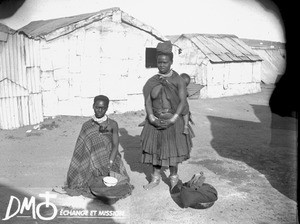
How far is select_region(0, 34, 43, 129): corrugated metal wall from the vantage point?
917 cm

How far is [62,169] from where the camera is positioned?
5848mm

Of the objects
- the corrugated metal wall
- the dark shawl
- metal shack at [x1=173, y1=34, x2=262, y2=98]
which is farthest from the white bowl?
metal shack at [x1=173, y1=34, x2=262, y2=98]

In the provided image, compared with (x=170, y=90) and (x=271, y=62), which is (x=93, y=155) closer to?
Result: (x=170, y=90)

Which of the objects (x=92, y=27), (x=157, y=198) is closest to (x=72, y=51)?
(x=92, y=27)

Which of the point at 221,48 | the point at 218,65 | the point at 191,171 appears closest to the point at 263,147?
the point at 191,171

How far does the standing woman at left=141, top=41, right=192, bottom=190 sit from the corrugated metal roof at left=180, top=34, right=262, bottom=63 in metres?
12.7

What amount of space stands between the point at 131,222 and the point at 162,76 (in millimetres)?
2054

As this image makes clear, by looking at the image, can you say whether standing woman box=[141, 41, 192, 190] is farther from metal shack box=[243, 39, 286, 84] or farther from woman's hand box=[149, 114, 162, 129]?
metal shack box=[243, 39, 286, 84]

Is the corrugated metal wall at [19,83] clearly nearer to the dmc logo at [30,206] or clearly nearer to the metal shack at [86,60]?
the metal shack at [86,60]

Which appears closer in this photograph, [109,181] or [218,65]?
[109,181]

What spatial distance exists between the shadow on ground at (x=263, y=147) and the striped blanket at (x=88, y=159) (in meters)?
2.30

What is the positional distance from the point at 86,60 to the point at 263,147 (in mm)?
6224

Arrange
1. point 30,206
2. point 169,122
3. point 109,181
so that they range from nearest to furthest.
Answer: point 30,206 → point 109,181 → point 169,122

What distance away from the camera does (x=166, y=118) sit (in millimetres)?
4570
